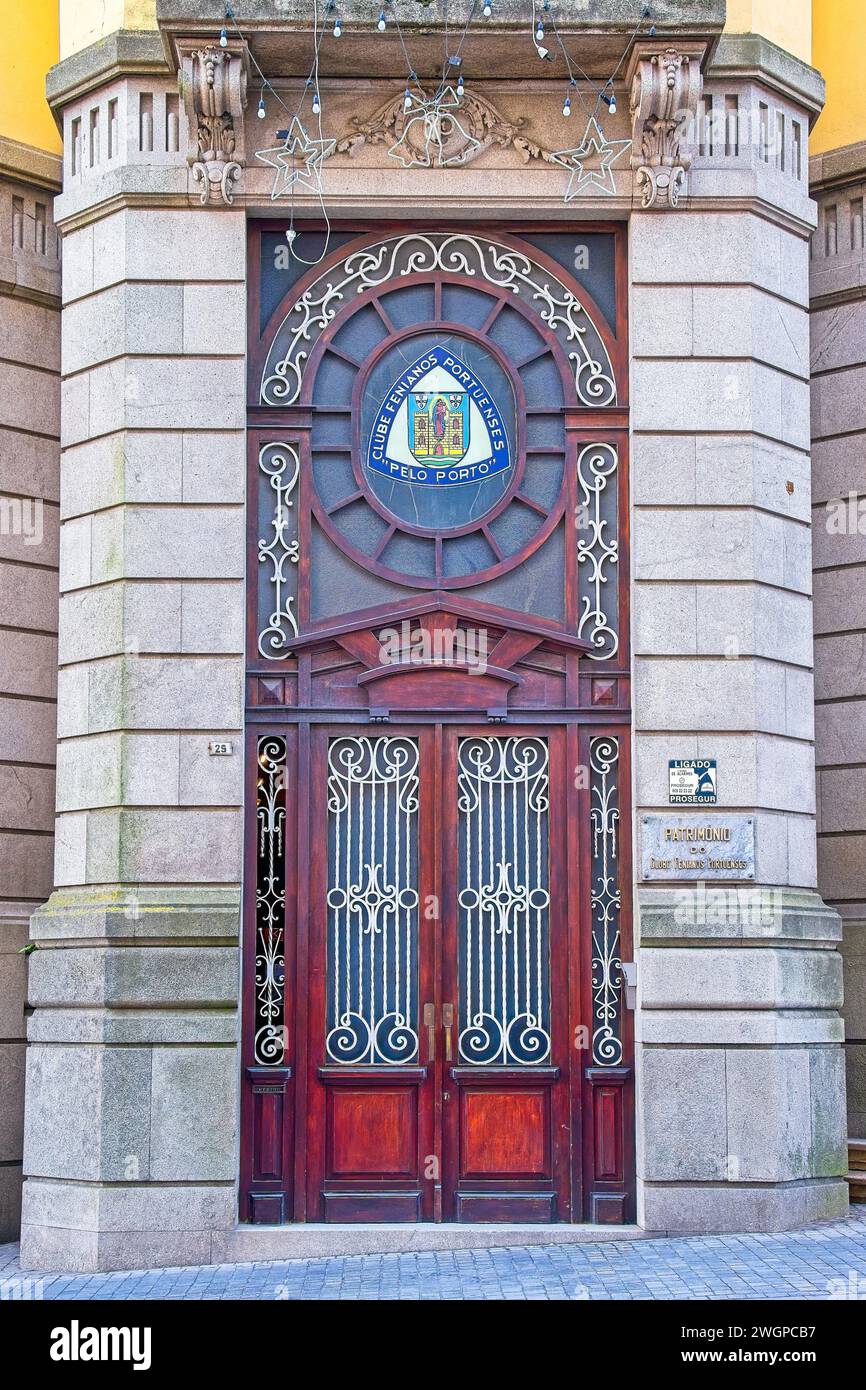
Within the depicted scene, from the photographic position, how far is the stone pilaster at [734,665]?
1210 cm

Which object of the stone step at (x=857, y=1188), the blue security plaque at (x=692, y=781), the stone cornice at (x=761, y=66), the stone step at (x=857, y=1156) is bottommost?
the stone step at (x=857, y=1188)

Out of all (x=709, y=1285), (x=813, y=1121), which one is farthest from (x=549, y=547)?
(x=709, y=1285)

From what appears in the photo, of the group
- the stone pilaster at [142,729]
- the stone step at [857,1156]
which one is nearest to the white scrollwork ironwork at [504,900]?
the stone pilaster at [142,729]

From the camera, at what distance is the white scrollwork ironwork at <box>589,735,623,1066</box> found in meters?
12.6

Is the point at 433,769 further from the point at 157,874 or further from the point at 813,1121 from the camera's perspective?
the point at 813,1121

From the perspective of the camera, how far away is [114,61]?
12.9m

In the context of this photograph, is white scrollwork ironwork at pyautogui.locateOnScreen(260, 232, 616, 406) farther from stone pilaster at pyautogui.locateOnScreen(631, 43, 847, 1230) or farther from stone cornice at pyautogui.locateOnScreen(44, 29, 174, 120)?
stone cornice at pyautogui.locateOnScreen(44, 29, 174, 120)

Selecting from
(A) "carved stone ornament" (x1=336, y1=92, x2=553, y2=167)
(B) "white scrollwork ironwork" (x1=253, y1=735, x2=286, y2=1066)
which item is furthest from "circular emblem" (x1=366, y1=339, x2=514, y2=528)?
(B) "white scrollwork ironwork" (x1=253, y1=735, x2=286, y2=1066)

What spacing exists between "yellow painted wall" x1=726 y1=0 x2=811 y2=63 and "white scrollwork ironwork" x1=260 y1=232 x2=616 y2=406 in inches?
94.5

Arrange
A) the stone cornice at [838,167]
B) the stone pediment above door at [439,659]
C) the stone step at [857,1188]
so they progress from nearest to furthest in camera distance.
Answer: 1. the stone pediment above door at [439,659]
2. the stone step at [857,1188]
3. the stone cornice at [838,167]

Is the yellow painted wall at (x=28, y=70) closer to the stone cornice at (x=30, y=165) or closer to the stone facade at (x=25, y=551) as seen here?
the stone cornice at (x=30, y=165)

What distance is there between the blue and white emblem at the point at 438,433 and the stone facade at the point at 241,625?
109cm

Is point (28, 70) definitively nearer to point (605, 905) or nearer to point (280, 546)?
point (280, 546)

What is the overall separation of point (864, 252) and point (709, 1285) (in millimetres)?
8526
